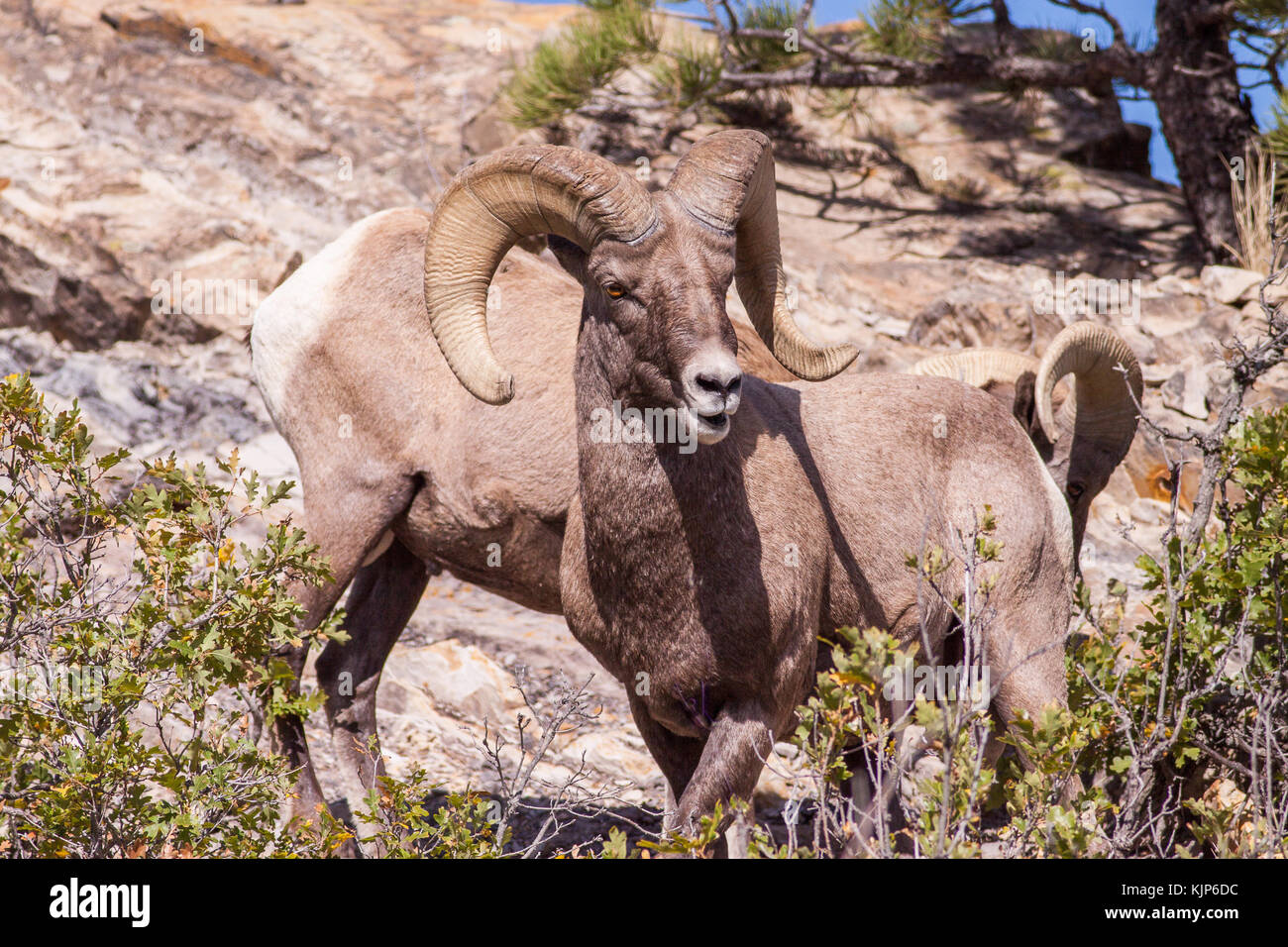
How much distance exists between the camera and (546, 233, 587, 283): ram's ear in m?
4.27

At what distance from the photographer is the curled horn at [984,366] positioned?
20.8 feet

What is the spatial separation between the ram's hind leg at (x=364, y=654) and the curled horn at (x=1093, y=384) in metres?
3.14

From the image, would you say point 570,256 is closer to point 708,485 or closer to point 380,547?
point 708,485

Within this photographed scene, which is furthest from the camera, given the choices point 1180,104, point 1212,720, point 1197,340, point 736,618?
point 1180,104

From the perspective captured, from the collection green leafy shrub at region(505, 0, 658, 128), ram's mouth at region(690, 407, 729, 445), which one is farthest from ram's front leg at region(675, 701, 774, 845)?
green leafy shrub at region(505, 0, 658, 128)

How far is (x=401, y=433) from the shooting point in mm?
5594

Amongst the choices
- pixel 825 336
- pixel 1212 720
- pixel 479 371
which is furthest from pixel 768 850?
pixel 825 336

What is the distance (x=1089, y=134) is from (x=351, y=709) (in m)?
10.8

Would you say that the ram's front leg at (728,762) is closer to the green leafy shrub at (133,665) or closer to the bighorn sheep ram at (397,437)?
the green leafy shrub at (133,665)

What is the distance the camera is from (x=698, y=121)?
1214cm

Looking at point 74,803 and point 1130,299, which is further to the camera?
point 1130,299

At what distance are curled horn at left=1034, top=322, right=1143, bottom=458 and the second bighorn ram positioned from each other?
0.87m

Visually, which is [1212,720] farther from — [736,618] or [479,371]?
[479,371]

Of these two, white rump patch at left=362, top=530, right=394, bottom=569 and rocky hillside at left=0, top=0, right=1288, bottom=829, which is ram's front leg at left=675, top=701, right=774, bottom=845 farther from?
rocky hillside at left=0, top=0, right=1288, bottom=829
